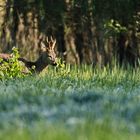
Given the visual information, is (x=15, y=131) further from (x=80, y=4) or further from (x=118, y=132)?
(x=80, y=4)

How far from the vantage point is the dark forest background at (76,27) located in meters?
20.4

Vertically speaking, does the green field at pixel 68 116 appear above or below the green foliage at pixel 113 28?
below

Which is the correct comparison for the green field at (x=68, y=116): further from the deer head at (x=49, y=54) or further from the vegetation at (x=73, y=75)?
the deer head at (x=49, y=54)

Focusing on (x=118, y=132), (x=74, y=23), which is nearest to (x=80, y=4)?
(x=74, y=23)

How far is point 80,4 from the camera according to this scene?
67.1 feet

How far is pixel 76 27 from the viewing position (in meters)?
21.2

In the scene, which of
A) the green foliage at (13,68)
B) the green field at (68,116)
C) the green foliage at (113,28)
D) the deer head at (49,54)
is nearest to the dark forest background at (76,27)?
the green foliage at (113,28)

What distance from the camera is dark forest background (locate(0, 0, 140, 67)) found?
2038 cm

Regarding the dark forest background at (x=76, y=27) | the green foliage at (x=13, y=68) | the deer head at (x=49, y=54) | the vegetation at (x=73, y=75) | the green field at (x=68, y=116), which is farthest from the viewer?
the dark forest background at (x=76, y=27)

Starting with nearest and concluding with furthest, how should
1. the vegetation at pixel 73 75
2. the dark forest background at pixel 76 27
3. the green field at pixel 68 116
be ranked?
the green field at pixel 68 116 < the vegetation at pixel 73 75 < the dark forest background at pixel 76 27

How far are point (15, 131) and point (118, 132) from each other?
975 millimetres

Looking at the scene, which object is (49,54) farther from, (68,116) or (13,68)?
(68,116)

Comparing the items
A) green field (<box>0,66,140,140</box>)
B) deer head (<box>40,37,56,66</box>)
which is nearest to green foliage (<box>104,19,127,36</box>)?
deer head (<box>40,37,56,66</box>)

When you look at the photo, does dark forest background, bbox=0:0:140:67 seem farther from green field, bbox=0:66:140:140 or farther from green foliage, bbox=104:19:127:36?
green field, bbox=0:66:140:140
